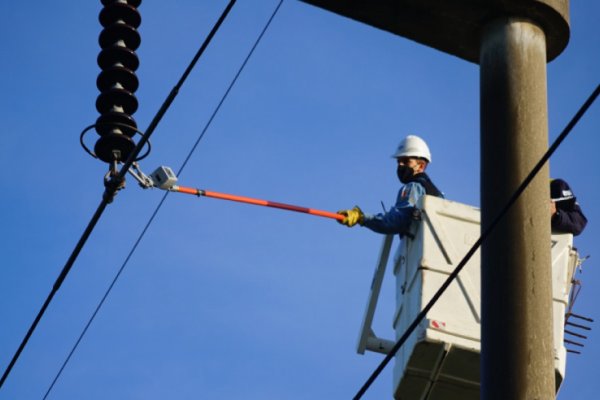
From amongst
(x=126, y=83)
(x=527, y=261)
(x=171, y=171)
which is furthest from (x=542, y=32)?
(x=171, y=171)

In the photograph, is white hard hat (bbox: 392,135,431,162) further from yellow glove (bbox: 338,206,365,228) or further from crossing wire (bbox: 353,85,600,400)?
crossing wire (bbox: 353,85,600,400)

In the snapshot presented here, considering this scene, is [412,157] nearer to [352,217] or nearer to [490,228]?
[352,217]

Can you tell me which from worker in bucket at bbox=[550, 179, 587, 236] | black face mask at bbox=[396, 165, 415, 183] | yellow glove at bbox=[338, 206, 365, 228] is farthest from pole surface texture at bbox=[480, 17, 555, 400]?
black face mask at bbox=[396, 165, 415, 183]

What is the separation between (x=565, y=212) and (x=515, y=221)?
3.44 meters

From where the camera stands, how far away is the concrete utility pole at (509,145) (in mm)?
4570

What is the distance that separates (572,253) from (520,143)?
10.1 ft

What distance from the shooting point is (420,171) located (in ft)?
32.3

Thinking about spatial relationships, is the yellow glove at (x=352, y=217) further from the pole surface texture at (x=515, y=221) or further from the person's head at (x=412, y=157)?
the pole surface texture at (x=515, y=221)

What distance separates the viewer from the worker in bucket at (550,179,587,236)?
8.11 meters

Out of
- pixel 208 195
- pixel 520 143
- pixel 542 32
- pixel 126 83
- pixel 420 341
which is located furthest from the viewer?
pixel 208 195

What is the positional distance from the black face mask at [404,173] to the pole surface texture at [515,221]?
4078 mm

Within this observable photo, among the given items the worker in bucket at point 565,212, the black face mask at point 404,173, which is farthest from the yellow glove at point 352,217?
the worker in bucket at point 565,212

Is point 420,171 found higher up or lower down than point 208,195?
higher up

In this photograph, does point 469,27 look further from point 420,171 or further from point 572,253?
point 420,171
